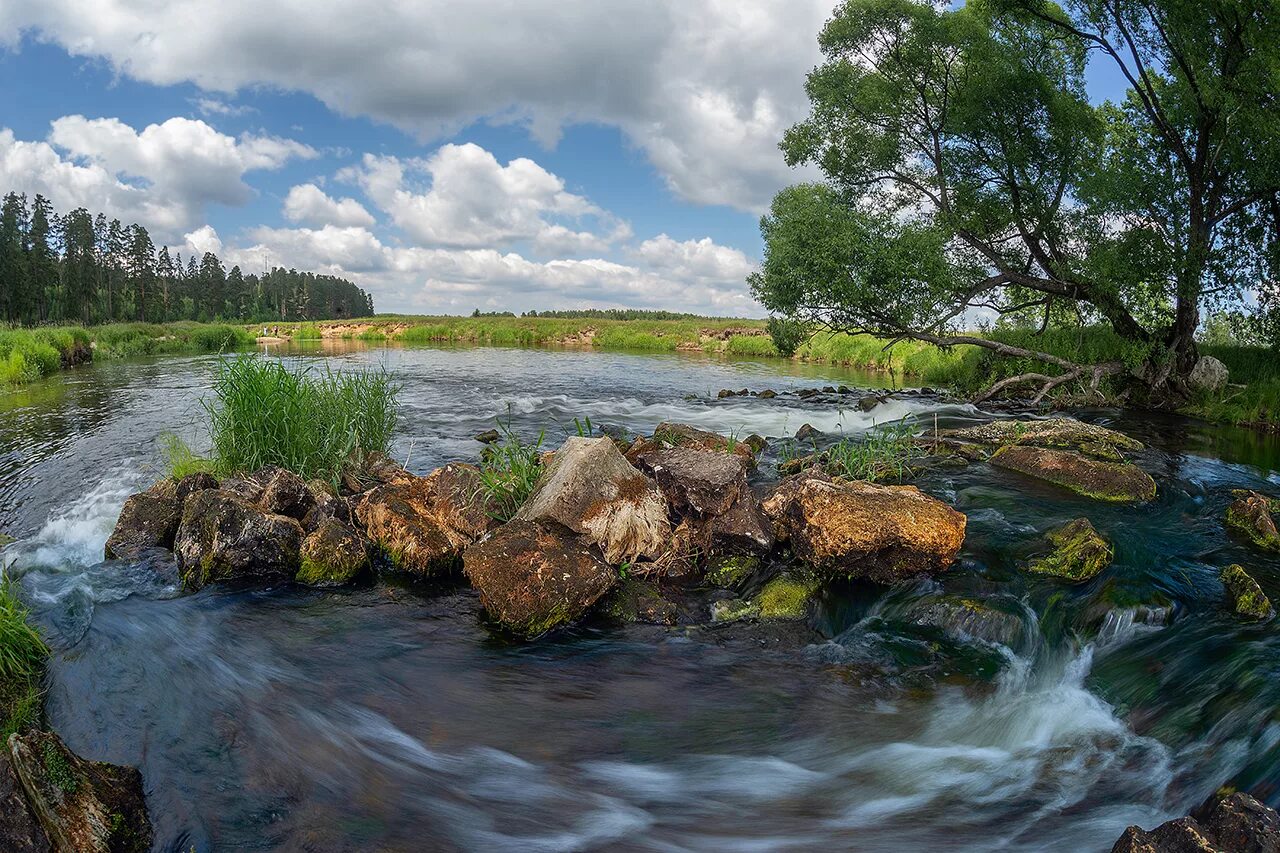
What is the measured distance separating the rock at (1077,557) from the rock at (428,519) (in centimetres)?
606

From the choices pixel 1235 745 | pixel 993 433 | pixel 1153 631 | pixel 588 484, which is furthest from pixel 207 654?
pixel 993 433

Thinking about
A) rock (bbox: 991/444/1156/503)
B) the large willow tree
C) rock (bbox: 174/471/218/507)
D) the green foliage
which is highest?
the large willow tree

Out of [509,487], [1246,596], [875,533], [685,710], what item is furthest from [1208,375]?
[685,710]

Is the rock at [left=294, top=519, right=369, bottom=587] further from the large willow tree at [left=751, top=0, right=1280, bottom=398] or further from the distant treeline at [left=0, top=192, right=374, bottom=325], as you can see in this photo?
the distant treeline at [left=0, top=192, right=374, bottom=325]

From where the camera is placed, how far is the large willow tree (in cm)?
1839

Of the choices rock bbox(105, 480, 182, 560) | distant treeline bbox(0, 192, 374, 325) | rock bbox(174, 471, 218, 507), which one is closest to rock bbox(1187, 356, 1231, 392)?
rock bbox(174, 471, 218, 507)

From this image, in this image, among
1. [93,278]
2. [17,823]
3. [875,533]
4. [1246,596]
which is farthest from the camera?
[93,278]

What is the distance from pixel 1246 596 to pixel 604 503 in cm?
605

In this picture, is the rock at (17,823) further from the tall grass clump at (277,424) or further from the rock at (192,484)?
the tall grass clump at (277,424)

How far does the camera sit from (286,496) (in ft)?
28.6

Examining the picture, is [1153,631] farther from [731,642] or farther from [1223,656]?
[731,642]

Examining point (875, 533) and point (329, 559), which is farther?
point (329, 559)

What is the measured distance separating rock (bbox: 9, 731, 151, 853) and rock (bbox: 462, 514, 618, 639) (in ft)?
10.2

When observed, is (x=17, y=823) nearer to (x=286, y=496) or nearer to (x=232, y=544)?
(x=232, y=544)
